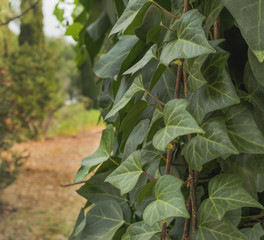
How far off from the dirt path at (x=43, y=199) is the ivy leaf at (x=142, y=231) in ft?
10.4

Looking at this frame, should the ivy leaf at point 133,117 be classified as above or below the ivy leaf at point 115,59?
below

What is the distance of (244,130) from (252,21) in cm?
13

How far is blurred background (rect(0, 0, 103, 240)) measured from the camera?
3889 millimetres

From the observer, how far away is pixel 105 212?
0.57 meters

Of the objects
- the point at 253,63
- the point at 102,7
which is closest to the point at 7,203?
the point at 102,7

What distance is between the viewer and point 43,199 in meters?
4.52

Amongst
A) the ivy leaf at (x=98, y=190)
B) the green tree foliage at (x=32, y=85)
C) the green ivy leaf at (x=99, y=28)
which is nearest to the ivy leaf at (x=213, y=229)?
the ivy leaf at (x=98, y=190)

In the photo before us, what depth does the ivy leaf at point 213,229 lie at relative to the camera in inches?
15.9

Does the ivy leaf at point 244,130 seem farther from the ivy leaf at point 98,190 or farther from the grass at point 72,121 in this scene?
the grass at point 72,121

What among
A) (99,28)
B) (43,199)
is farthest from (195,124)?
(43,199)

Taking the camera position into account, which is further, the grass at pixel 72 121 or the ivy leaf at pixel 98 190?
the grass at pixel 72 121

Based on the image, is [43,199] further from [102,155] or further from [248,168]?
[248,168]

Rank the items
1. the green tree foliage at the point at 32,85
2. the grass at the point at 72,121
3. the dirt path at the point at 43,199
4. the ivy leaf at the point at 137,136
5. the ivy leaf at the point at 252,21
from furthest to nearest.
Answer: the grass at the point at 72,121 < the green tree foliage at the point at 32,85 < the dirt path at the point at 43,199 < the ivy leaf at the point at 137,136 < the ivy leaf at the point at 252,21

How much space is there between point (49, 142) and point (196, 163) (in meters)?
7.44
